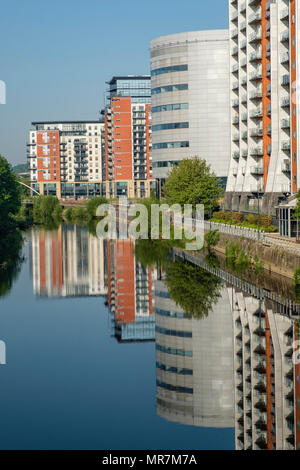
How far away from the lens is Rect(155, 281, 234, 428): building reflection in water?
21.0 meters

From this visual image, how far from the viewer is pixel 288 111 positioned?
2314 inches

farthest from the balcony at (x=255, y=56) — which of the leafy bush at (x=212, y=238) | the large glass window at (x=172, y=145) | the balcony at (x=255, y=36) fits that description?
the large glass window at (x=172, y=145)

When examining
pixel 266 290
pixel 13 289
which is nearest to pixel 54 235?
pixel 13 289

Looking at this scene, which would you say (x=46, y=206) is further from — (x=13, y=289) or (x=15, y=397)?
(x=15, y=397)

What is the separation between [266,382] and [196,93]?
66.2 m

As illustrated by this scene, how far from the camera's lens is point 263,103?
64062 millimetres

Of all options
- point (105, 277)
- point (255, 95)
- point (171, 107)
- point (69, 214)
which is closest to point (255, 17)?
point (255, 95)

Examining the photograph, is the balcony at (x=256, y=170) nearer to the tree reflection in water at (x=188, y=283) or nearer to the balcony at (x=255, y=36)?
the balcony at (x=255, y=36)

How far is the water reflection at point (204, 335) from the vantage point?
2062cm

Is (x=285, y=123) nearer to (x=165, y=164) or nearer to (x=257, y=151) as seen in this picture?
(x=257, y=151)

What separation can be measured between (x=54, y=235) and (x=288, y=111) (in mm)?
34533

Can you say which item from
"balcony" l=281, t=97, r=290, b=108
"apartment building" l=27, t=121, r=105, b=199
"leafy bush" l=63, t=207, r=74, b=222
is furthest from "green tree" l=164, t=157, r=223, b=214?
"apartment building" l=27, t=121, r=105, b=199

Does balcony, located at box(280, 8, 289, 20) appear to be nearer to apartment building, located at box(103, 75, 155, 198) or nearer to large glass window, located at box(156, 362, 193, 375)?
large glass window, located at box(156, 362, 193, 375)

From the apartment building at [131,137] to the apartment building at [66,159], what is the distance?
2012 centimetres
